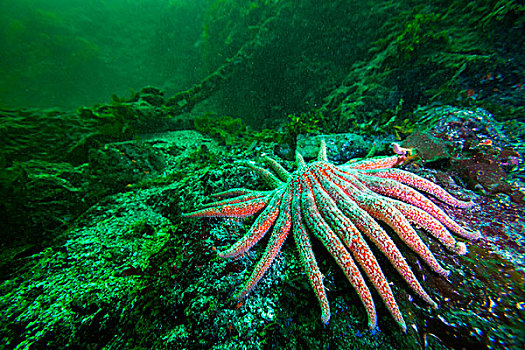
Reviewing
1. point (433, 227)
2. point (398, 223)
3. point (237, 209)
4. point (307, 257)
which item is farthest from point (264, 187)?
point (433, 227)

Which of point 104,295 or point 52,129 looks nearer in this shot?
point 104,295

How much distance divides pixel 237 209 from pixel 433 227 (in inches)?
77.4

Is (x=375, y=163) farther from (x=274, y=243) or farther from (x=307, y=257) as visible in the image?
(x=274, y=243)

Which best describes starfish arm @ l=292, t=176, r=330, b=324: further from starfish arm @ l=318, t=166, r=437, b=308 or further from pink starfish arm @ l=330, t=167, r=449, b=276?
pink starfish arm @ l=330, t=167, r=449, b=276

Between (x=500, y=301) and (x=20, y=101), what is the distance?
30.8 metres

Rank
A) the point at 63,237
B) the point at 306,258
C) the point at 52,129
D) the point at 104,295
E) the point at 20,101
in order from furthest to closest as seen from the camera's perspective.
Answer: the point at 20,101 → the point at 52,129 → the point at 63,237 → the point at 104,295 → the point at 306,258

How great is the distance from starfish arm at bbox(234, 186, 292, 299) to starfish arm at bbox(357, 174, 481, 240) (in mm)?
949

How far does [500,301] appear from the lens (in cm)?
140

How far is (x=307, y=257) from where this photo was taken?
1757 millimetres

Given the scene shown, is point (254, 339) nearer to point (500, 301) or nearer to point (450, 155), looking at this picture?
point (500, 301)

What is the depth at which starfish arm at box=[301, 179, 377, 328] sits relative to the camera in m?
1.50

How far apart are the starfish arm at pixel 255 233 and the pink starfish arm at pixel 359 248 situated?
512 millimetres

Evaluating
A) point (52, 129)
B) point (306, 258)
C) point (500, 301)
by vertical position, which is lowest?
point (500, 301)

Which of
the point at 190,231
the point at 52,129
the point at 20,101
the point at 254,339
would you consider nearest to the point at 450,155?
the point at 254,339
